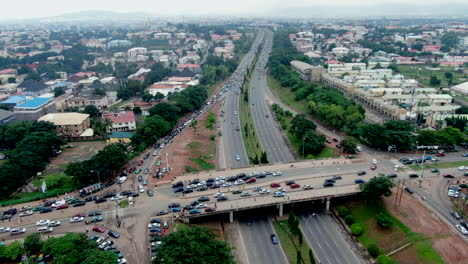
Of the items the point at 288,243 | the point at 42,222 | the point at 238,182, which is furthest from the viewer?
the point at 238,182

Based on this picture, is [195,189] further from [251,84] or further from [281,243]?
[251,84]

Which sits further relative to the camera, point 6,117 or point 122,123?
point 6,117

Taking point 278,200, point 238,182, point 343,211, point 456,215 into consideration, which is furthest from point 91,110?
point 456,215

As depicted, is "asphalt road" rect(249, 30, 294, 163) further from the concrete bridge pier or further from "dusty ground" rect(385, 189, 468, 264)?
"dusty ground" rect(385, 189, 468, 264)

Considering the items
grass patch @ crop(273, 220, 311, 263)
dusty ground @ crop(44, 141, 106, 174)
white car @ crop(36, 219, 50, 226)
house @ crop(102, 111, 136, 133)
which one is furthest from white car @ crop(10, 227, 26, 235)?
house @ crop(102, 111, 136, 133)

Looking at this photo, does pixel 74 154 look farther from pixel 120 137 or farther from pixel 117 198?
pixel 117 198

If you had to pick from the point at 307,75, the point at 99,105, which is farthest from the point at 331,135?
the point at 99,105
